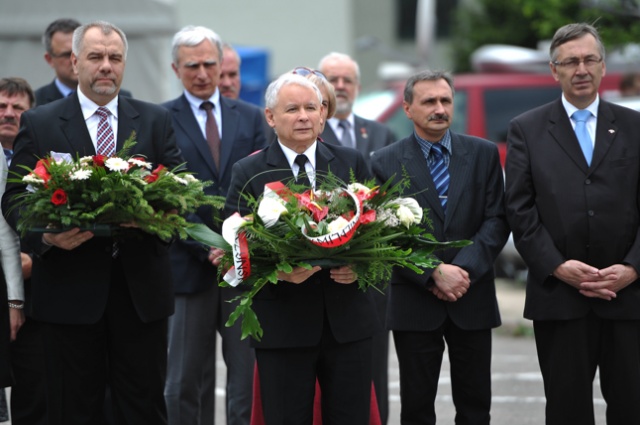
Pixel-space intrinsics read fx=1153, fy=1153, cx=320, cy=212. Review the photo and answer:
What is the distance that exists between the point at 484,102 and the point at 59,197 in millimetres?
10245

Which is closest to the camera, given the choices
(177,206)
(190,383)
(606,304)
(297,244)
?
(297,244)

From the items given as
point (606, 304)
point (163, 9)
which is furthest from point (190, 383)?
point (163, 9)

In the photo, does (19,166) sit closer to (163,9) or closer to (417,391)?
(417,391)

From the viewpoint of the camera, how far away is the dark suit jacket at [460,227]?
6578 millimetres

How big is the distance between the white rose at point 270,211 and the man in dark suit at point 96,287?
0.90m

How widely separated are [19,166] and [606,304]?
3.30 meters

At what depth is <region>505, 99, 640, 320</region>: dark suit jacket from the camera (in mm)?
6422

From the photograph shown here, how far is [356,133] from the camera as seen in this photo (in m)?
8.27

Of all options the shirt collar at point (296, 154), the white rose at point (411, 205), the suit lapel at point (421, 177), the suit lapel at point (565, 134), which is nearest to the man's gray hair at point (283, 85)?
the shirt collar at point (296, 154)

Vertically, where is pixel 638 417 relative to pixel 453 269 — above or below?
below

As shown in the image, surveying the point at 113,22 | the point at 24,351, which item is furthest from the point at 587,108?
the point at 113,22

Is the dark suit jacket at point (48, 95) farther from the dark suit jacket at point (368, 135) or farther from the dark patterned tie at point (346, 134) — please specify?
the dark suit jacket at point (368, 135)

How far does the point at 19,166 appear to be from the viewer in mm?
6133

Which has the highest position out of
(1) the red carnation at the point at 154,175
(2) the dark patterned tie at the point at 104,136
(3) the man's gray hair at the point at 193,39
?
(3) the man's gray hair at the point at 193,39
